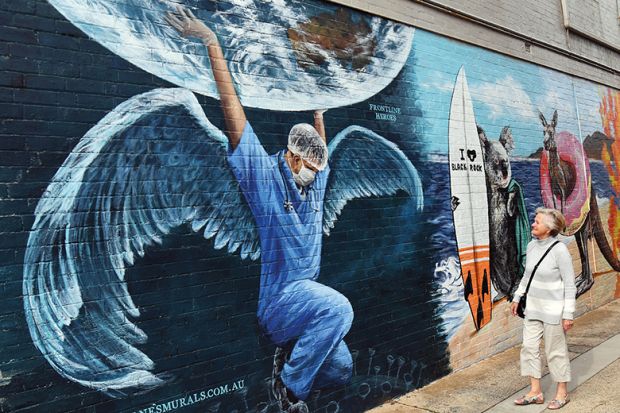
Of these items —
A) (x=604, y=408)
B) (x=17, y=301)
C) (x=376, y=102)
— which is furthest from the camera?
(x=376, y=102)

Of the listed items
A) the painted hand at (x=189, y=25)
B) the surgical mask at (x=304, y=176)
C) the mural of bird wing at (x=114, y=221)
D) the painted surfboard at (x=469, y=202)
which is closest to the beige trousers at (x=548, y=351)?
the painted surfboard at (x=469, y=202)

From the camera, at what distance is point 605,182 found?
10.3 m

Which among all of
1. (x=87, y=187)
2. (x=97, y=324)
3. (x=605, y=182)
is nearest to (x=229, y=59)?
(x=87, y=187)

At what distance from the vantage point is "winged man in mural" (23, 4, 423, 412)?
3430 millimetres

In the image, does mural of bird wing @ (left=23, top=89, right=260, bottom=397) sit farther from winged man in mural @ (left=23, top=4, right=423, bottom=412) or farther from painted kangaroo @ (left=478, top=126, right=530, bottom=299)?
painted kangaroo @ (left=478, top=126, right=530, bottom=299)

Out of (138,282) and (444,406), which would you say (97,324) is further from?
(444,406)

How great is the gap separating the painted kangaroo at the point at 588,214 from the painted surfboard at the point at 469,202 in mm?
2188

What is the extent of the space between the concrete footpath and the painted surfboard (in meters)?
0.73

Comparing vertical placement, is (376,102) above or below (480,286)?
above

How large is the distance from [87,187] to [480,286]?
4861 mm

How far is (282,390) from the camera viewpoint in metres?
4.47

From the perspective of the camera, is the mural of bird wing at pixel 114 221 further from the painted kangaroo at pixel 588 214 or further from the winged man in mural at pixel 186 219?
the painted kangaroo at pixel 588 214

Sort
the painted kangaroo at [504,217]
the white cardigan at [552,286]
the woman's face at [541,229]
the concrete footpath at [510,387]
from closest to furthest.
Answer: the white cardigan at [552,286]
the woman's face at [541,229]
the concrete footpath at [510,387]
the painted kangaroo at [504,217]

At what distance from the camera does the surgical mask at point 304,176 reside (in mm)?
4779
